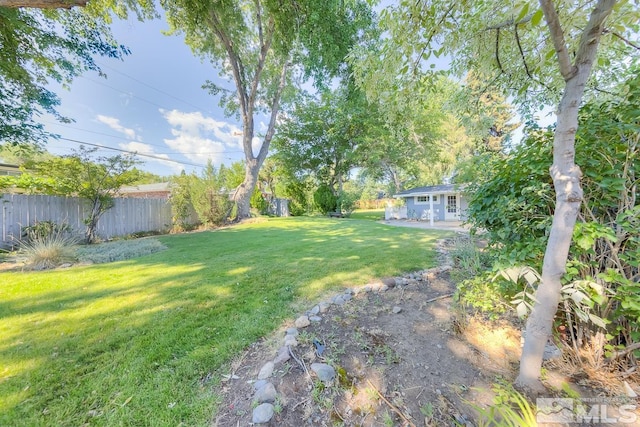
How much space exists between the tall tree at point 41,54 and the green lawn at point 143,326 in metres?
3.41

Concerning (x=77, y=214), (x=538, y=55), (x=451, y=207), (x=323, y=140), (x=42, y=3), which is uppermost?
(x=323, y=140)

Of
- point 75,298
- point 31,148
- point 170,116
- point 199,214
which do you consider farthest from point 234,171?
point 75,298

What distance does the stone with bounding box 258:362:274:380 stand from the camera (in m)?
1.58

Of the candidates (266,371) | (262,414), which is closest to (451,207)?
(266,371)

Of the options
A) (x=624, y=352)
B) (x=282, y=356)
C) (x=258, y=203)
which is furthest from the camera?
(x=258, y=203)

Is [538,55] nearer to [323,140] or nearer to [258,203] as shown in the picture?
[258,203]

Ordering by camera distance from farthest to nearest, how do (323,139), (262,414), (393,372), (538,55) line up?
(323,139) < (538,55) < (393,372) < (262,414)

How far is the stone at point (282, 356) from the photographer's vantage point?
170cm

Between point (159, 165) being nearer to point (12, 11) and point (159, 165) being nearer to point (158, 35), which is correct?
point (158, 35)

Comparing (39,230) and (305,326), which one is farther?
(39,230)

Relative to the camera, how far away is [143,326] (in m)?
2.18

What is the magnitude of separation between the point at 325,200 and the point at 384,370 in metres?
15.3

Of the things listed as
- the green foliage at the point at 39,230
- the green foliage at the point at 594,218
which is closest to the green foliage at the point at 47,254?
the green foliage at the point at 39,230

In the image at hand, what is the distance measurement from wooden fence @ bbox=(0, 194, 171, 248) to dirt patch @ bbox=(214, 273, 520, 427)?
7.69 meters
